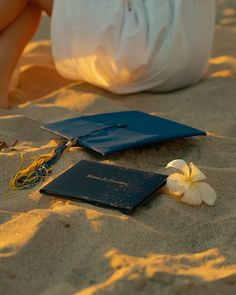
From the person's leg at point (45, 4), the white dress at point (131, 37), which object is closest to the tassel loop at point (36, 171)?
the white dress at point (131, 37)

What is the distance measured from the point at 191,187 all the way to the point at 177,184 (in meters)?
0.04

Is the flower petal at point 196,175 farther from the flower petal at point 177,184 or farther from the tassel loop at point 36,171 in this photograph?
the tassel loop at point 36,171

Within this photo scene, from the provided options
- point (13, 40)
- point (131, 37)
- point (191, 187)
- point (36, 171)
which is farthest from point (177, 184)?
point (13, 40)

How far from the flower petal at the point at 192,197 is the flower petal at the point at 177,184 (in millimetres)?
13

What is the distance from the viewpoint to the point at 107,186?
1630 mm

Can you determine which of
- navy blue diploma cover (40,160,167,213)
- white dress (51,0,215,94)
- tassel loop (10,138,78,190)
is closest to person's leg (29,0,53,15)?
white dress (51,0,215,94)

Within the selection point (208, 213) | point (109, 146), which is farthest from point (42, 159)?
point (208, 213)

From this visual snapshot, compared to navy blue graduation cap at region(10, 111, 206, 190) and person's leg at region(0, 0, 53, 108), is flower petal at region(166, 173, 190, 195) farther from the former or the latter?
person's leg at region(0, 0, 53, 108)

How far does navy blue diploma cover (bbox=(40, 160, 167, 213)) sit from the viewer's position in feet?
5.13

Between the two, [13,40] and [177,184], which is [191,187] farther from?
[13,40]

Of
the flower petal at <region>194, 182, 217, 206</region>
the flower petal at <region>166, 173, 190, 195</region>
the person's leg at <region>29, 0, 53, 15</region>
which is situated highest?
the person's leg at <region>29, 0, 53, 15</region>

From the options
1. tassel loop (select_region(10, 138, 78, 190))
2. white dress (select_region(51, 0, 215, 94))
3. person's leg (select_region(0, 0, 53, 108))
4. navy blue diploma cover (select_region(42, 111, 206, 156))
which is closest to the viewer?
tassel loop (select_region(10, 138, 78, 190))

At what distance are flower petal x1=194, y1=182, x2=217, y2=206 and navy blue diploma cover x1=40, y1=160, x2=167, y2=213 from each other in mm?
91

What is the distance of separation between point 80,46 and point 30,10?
1.10ft
